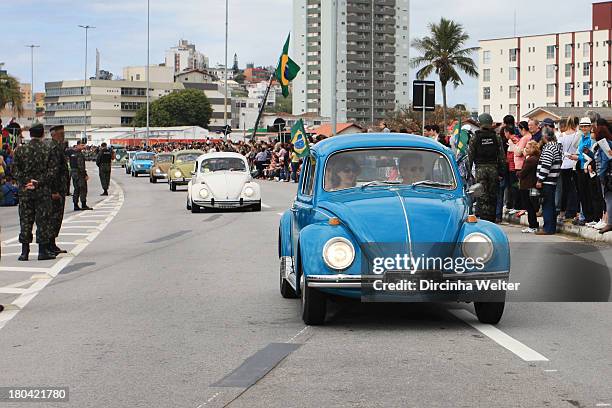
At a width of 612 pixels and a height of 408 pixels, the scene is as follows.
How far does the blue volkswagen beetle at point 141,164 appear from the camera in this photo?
6912 cm

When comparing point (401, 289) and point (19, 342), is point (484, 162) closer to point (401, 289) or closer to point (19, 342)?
point (401, 289)

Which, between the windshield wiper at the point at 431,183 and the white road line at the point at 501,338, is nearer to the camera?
the white road line at the point at 501,338

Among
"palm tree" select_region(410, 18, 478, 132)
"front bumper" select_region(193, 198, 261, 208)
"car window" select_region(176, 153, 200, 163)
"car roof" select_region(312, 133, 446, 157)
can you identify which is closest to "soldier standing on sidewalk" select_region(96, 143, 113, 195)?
"car window" select_region(176, 153, 200, 163)

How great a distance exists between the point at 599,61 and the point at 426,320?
414ft

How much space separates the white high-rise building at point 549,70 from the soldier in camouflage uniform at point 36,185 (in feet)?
371

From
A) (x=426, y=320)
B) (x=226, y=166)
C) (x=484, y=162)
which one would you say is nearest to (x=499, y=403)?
(x=426, y=320)

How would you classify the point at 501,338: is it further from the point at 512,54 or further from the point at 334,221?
the point at 512,54

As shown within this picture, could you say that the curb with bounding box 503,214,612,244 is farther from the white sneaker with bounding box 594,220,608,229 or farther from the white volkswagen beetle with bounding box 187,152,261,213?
the white volkswagen beetle with bounding box 187,152,261,213

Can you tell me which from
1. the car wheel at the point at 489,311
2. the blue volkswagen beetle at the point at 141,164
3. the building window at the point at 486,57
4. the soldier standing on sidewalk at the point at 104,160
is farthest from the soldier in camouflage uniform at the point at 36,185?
the building window at the point at 486,57

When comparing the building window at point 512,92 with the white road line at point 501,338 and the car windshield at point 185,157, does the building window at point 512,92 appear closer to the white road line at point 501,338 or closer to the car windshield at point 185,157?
the car windshield at point 185,157

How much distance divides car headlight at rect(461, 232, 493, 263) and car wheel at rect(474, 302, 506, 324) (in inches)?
16.9

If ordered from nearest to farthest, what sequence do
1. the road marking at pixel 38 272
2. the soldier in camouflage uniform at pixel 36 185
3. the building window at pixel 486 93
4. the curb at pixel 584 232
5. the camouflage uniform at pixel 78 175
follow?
the road marking at pixel 38 272 → the soldier in camouflage uniform at pixel 36 185 → the curb at pixel 584 232 → the camouflage uniform at pixel 78 175 → the building window at pixel 486 93

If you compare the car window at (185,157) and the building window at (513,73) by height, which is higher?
the building window at (513,73)

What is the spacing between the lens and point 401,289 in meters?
8.52
